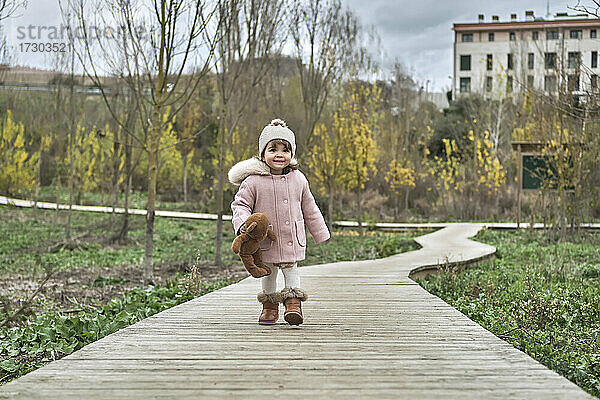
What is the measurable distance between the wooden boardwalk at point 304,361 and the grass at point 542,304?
468 millimetres

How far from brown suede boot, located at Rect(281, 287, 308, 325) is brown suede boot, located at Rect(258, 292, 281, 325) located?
85mm

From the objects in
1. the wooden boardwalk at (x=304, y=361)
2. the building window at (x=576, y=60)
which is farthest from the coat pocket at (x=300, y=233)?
the building window at (x=576, y=60)

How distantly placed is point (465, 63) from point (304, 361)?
1990 inches

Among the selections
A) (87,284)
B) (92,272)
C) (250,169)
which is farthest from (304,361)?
(92,272)

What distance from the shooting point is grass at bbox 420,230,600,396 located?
4391 millimetres

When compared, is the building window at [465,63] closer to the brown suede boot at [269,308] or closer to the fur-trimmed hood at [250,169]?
the fur-trimmed hood at [250,169]

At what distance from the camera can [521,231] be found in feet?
61.9

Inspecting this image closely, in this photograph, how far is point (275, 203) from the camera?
16.2 feet

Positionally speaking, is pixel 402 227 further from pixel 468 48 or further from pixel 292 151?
pixel 468 48

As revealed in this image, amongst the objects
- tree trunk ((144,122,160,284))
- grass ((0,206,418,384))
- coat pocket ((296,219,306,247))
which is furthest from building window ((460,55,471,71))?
coat pocket ((296,219,306,247))

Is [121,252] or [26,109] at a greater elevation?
[26,109]

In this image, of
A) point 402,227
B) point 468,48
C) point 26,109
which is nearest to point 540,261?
point 402,227

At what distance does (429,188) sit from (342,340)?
75.8 feet

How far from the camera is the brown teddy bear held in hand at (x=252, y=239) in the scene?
179 inches
